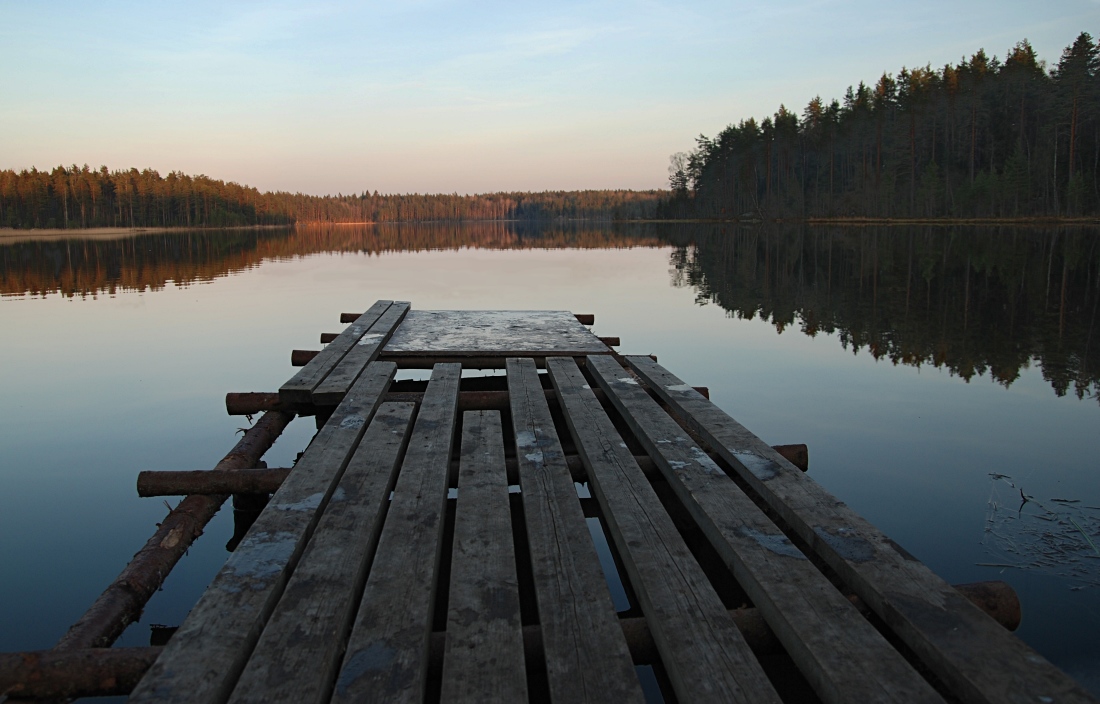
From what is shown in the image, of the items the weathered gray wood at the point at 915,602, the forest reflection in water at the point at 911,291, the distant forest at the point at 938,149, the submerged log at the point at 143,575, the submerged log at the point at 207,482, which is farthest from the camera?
the distant forest at the point at 938,149

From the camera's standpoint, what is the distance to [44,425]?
7309mm

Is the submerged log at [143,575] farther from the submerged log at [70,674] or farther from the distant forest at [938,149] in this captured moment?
the distant forest at [938,149]

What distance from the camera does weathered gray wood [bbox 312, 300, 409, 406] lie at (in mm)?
5516

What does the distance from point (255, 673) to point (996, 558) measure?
4.14 m

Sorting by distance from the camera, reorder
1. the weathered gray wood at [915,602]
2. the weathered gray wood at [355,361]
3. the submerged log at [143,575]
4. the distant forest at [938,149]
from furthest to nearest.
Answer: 1. the distant forest at [938,149]
2. the weathered gray wood at [355,361]
3. the submerged log at [143,575]
4. the weathered gray wood at [915,602]

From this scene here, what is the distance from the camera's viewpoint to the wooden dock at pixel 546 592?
6.61 ft

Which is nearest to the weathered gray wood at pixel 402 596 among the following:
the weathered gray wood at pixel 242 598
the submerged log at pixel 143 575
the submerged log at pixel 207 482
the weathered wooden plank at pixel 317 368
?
the weathered gray wood at pixel 242 598

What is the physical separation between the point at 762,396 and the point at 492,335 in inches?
131

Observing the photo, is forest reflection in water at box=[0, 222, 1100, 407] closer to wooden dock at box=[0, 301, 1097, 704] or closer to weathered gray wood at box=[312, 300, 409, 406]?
wooden dock at box=[0, 301, 1097, 704]

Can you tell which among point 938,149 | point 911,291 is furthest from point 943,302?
point 938,149

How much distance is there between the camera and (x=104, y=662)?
221 centimetres

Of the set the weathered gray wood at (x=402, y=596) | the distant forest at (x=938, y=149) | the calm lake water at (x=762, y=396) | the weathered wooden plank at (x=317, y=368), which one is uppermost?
the distant forest at (x=938, y=149)

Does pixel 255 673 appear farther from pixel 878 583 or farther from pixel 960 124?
pixel 960 124

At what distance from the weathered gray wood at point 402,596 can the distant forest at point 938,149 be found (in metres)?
63.7
